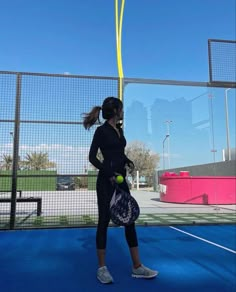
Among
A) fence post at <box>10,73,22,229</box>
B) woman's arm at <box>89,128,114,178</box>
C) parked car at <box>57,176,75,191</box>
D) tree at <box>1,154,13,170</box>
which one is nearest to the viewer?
woman's arm at <box>89,128,114,178</box>

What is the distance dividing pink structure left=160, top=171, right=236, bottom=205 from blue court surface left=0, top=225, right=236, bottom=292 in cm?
893

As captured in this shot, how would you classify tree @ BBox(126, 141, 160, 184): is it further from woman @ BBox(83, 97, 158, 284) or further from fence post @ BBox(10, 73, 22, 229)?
woman @ BBox(83, 97, 158, 284)

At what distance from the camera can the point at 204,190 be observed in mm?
15547

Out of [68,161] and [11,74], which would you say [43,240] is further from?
[11,74]

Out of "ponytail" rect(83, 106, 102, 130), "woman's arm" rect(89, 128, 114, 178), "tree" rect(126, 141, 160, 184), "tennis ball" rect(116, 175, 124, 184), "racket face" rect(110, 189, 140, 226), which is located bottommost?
"racket face" rect(110, 189, 140, 226)

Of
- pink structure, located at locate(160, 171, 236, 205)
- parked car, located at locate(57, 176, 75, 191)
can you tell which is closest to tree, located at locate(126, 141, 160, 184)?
pink structure, located at locate(160, 171, 236, 205)

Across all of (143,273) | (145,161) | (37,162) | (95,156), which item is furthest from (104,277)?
(145,161)

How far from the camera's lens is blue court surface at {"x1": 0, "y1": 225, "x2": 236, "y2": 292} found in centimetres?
343

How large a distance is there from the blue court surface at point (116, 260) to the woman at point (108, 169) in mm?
164

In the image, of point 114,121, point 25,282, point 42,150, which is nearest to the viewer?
point 25,282

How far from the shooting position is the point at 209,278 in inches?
145

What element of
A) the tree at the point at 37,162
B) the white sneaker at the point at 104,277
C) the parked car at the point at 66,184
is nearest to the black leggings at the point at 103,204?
the white sneaker at the point at 104,277

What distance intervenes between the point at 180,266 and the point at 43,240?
253cm

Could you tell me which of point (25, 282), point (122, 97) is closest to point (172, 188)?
point (122, 97)
